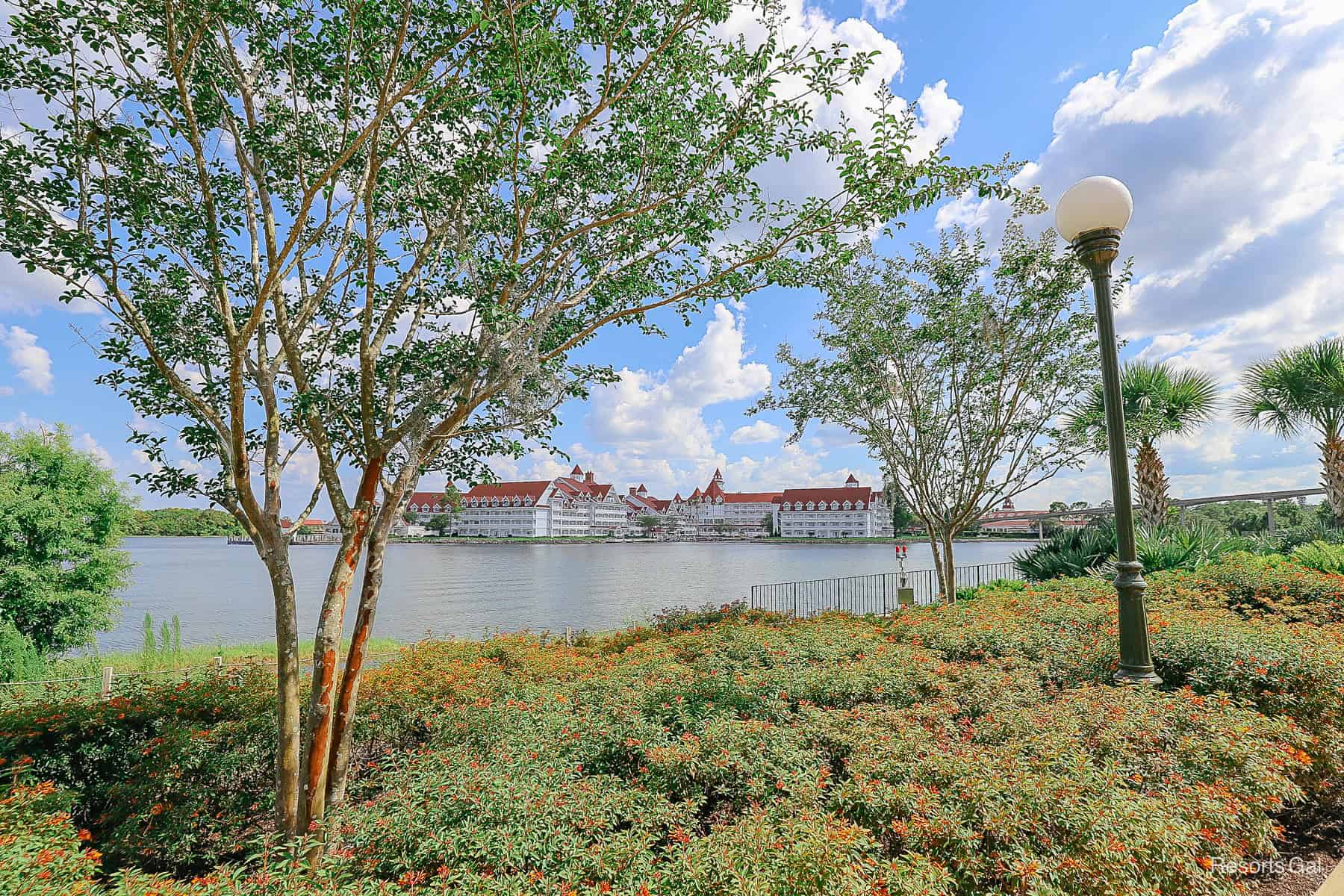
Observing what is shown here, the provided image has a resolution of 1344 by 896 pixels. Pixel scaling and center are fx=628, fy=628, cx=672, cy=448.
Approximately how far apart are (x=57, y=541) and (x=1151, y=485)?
86.0 feet

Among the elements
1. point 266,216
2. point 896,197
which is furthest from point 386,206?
point 896,197

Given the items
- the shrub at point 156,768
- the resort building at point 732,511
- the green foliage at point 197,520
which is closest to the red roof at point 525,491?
the resort building at point 732,511

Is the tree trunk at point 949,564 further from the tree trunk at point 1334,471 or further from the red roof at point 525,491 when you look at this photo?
the red roof at point 525,491

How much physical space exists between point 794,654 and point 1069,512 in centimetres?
1378

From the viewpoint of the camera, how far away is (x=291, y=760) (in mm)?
4520

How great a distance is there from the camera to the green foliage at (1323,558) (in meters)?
8.75

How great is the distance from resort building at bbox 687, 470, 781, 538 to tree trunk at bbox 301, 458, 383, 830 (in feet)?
314

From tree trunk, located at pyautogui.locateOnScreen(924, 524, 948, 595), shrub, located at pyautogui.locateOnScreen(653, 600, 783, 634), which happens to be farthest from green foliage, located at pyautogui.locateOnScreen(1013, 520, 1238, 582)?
shrub, located at pyautogui.locateOnScreen(653, 600, 783, 634)

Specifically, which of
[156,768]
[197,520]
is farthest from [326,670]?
[197,520]

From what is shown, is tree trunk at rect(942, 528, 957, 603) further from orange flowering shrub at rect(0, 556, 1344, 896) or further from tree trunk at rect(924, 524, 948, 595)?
orange flowering shrub at rect(0, 556, 1344, 896)

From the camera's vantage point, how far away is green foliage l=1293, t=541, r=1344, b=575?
8.75 metres

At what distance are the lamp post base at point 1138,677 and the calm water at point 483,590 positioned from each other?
10335 millimetres

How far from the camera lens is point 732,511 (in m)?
110

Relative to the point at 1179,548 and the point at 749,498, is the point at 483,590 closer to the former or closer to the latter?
the point at 1179,548
